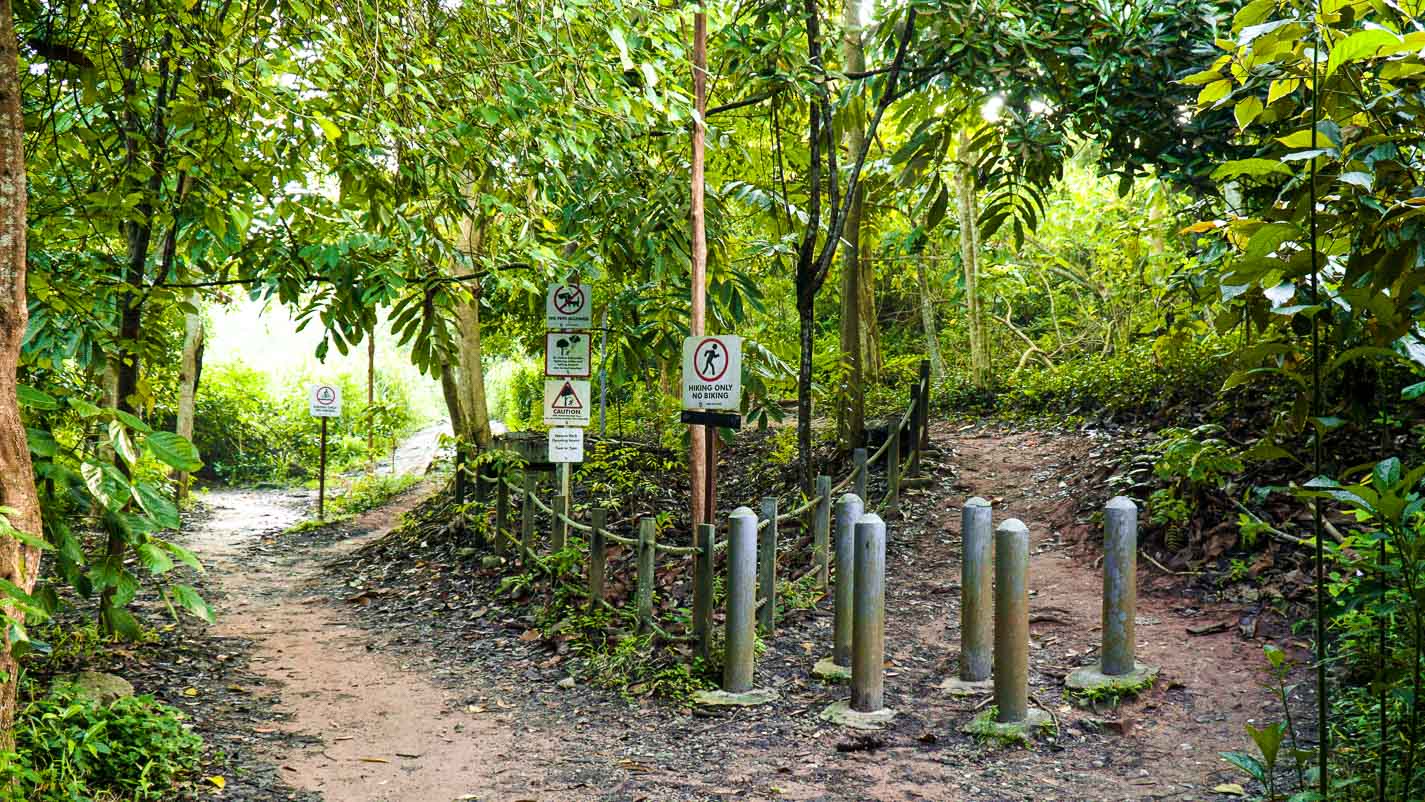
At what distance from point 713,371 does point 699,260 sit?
82cm

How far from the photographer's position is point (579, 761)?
17.4 feet

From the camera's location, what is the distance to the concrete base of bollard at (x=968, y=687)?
566 centimetres

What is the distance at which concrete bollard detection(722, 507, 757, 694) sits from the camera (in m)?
5.98

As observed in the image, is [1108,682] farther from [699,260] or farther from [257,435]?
[257,435]

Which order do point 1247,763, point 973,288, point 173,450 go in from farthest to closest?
1. point 973,288
2. point 1247,763
3. point 173,450

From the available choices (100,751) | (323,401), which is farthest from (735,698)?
(323,401)

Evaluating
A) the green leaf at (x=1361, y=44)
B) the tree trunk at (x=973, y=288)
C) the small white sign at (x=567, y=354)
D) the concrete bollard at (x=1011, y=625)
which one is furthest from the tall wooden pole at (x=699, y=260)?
the tree trunk at (x=973, y=288)

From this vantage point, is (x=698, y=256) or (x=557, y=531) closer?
(x=698, y=256)

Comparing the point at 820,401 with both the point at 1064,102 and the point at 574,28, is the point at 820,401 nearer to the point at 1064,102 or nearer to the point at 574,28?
the point at 1064,102

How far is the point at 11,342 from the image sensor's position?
3.51m

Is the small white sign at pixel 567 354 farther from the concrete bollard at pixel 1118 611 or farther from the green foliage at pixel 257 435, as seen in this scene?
the green foliage at pixel 257 435

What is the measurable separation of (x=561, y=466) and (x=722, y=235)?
8.75 ft

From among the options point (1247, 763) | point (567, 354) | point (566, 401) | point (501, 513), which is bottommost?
point (1247, 763)

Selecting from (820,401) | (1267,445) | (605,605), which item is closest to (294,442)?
(820,401)
